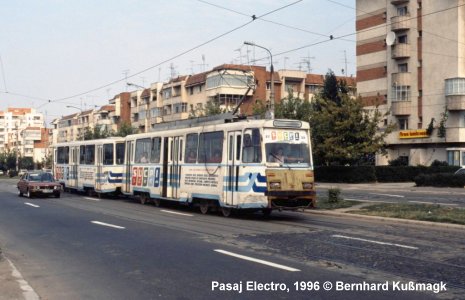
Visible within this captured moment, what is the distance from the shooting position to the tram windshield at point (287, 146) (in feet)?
60.4

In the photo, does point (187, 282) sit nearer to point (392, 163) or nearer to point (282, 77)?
point (392, 163)

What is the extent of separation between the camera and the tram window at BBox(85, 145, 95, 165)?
108ft

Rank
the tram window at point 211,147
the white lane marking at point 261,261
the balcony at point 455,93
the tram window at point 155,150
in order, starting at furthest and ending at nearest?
the balcony at point 455,93
the tram window at point 155,150
the tram window at point 211,147
the white lane marking at point 261,261

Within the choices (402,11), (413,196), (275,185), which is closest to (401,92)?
(402,11)

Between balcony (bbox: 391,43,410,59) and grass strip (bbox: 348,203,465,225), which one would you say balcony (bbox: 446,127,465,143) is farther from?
grass strip (bbox: 348,203,465,225)

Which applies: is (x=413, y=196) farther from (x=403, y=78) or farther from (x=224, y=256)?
(x=403, y=78)

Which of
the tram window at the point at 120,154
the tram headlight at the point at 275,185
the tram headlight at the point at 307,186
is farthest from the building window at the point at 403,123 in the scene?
the tram headlight at the point at 275,185

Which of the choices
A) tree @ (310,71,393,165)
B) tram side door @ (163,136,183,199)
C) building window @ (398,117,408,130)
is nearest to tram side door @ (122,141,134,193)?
tram side door @ (163,136,183,199)

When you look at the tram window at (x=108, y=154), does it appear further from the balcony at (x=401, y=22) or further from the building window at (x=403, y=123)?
the balcony at (x=401, y=22)

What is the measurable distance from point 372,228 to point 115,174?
1784 cm

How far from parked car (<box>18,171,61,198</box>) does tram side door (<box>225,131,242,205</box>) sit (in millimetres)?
16451

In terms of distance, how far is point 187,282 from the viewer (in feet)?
29.0

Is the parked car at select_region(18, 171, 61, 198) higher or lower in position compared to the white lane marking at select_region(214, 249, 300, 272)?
higher

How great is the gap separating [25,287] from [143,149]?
17769mm
